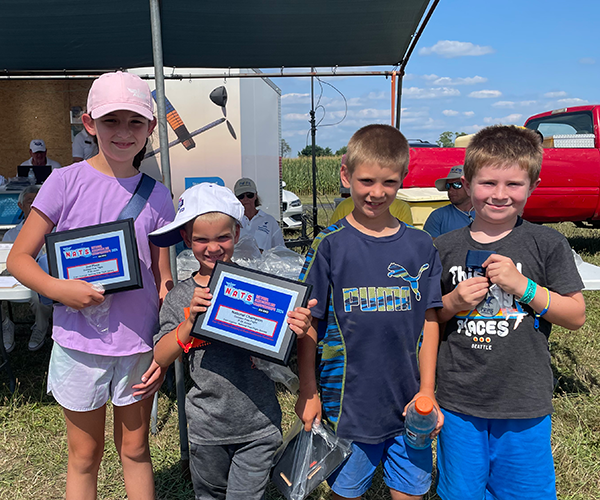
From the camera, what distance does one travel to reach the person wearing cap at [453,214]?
11.4 feet

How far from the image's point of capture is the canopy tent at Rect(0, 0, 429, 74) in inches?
132

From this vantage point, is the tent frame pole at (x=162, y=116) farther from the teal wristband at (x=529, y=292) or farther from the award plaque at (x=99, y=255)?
the teal wristband at (x=529, y=292)

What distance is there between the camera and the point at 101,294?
5.57ft

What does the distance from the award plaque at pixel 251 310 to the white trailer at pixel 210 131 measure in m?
5.42

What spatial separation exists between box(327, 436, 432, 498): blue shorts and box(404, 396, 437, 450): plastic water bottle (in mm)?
56

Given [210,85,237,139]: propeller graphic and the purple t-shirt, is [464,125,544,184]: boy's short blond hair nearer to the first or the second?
the purple t-shirt

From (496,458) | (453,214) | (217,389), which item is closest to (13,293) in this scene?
(217,389)

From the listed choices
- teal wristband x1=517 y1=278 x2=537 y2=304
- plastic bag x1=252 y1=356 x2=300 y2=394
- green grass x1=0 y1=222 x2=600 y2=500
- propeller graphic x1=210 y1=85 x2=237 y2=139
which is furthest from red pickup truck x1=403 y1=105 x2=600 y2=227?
plastic bag x1=252 y1=356 x2=300 y2=394

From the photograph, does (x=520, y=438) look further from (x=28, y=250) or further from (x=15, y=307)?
(x=15, y=307)

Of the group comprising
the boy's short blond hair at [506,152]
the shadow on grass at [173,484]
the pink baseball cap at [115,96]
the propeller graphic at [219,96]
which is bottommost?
the shadow on grass at [173,484]

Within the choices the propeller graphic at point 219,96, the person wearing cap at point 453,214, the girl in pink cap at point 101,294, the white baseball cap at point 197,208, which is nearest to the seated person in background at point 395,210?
the person wearing cap at point 453,214

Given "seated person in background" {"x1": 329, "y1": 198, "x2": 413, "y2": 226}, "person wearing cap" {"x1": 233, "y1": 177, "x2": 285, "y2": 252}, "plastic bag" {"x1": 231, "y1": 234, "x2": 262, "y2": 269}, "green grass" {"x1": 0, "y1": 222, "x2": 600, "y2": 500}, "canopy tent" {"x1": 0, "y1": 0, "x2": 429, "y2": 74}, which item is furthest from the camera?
"person wearing cap" {"x1": 233, "y1": 177, "x2": 285, "y2": 252}

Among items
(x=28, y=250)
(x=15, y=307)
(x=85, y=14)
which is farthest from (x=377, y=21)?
(x=15, y=307)

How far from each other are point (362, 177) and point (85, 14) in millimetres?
2881
